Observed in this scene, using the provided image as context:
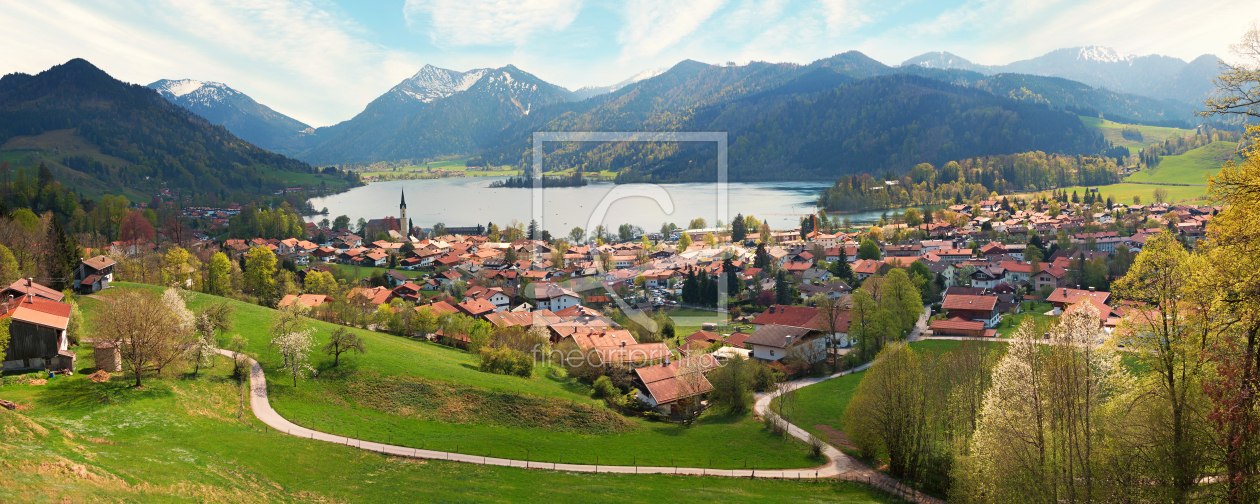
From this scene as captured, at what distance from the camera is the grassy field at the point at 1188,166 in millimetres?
106812

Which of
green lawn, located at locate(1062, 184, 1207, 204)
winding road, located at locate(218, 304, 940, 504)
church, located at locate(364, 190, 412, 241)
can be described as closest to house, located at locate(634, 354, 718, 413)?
winding road, located at locate(218, 304, 940, 504)

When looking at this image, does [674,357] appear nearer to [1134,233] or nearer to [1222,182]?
[1222,182]

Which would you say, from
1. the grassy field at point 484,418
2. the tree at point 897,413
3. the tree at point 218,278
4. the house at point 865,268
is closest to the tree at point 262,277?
the tree at point 218,278

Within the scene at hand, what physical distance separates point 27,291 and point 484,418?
15.8 metres

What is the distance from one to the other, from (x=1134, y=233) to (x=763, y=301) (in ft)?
137

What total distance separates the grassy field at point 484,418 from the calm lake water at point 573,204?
894 inches

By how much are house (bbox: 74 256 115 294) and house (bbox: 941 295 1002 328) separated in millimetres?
42489

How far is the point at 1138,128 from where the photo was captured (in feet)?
561

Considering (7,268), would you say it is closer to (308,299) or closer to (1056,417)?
(308,299)

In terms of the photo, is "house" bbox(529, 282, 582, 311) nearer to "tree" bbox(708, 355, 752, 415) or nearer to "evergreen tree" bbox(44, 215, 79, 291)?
"tree" bbox(708, 355, 752, 415)

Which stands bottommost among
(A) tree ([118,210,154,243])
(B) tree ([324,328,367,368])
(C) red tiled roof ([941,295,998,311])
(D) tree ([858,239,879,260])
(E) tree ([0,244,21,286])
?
(C) red tiled roof ([941,295,998,311])

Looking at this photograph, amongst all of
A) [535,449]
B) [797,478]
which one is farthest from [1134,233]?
[535,449]

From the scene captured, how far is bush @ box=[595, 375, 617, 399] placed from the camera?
24.0m

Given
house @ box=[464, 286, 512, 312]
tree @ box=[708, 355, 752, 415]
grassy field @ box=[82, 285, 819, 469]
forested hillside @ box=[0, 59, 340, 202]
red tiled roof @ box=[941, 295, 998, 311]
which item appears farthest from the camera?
forested hillside @ box=[0, 59, 340, 202]
